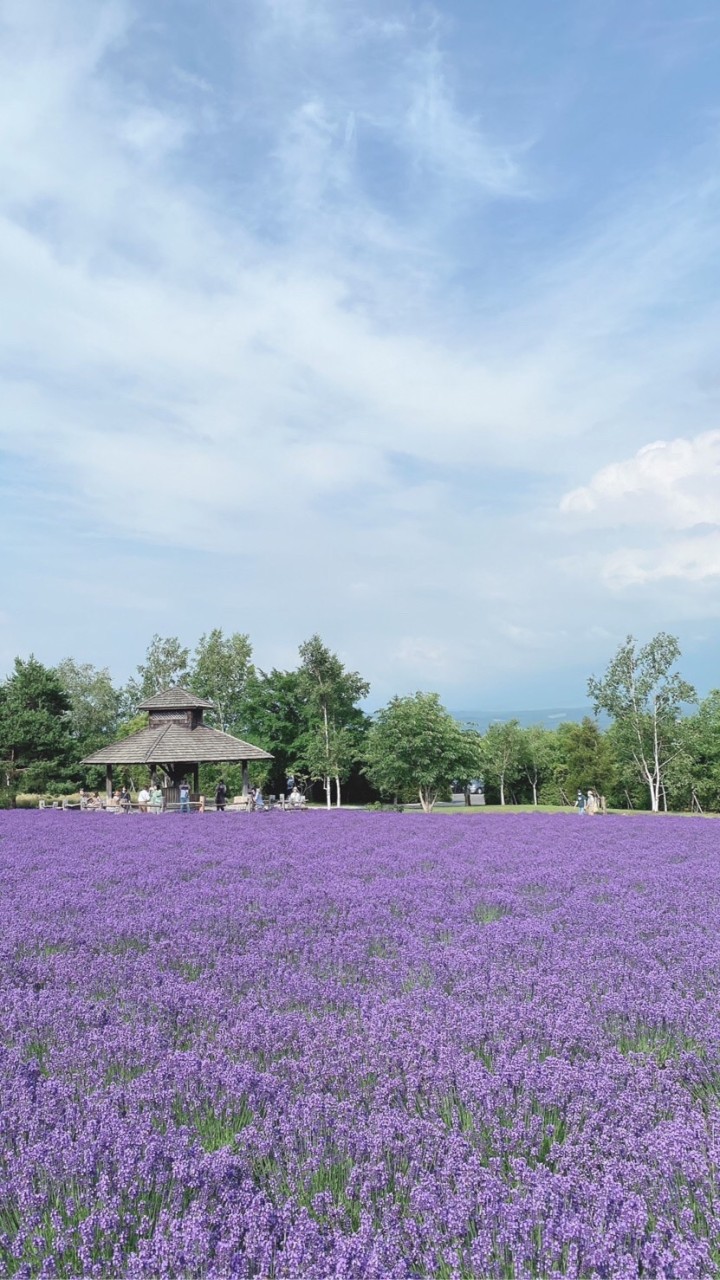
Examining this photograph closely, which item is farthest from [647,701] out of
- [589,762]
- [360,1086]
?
[360,1086]

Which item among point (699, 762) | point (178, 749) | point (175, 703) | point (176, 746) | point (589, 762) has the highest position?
point (175, 703)

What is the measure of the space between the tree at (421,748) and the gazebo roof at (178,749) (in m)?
4.12

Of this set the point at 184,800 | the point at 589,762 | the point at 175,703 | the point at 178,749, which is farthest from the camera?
the point at 589,762

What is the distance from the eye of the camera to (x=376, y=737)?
93.3 ft

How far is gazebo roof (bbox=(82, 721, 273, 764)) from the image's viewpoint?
1053 inches

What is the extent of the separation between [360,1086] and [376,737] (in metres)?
25.2

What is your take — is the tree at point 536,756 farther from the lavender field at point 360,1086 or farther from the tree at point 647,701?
the lavender field at point 360,1086

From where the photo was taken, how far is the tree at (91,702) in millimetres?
58438

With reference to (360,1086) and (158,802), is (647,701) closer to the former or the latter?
(158,802)

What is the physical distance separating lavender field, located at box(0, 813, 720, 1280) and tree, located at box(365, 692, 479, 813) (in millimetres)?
19990

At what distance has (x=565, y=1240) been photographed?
2.18 metres

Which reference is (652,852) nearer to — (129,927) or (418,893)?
(418,893)

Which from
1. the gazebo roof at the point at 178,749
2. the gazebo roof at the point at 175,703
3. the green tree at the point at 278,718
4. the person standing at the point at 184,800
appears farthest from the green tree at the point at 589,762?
the person standing at the point at 184,800

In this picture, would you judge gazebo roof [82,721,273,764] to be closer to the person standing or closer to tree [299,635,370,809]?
the person standing
